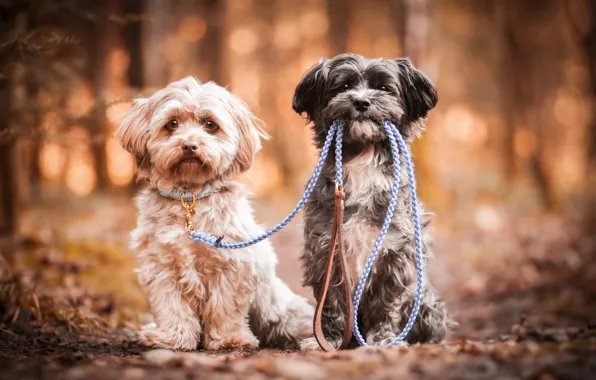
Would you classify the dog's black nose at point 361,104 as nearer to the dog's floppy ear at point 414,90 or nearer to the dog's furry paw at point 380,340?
the dog's floppy ear at point 414,90

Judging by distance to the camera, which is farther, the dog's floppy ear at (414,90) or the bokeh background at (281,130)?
the bokeh background at (281,130)

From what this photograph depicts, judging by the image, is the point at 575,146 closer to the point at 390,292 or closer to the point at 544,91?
the point at 544,91

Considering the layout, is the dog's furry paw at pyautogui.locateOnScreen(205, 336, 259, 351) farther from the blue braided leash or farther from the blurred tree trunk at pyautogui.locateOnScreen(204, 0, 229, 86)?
the blurred tree trunk at pyautogui.locateOnScreen(204, 0, 229, 86)

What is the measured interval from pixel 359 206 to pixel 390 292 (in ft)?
1.98

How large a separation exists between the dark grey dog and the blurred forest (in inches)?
31.1

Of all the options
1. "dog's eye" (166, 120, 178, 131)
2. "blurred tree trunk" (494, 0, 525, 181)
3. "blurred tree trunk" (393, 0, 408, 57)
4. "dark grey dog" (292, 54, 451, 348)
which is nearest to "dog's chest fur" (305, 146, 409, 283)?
"dark grey dog" (292, 54, 451, 348)

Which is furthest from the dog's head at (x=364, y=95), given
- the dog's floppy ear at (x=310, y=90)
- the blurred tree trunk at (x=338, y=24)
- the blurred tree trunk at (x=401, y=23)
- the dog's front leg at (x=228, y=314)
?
the blurred tree trunk at (x=338, y=24)

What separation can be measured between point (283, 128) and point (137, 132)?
64.1ft

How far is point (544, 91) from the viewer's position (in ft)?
85.6

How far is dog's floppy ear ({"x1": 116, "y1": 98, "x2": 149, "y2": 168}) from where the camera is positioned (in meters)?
4.31

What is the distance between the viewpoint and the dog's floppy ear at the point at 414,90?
4133mm

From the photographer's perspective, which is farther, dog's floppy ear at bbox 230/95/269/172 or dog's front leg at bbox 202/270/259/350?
dog's floppy ear at bbox 230/95/269/172

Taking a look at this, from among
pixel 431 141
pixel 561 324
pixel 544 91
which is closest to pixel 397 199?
pixel 561 324

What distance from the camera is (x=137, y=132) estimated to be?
14.2 ft
